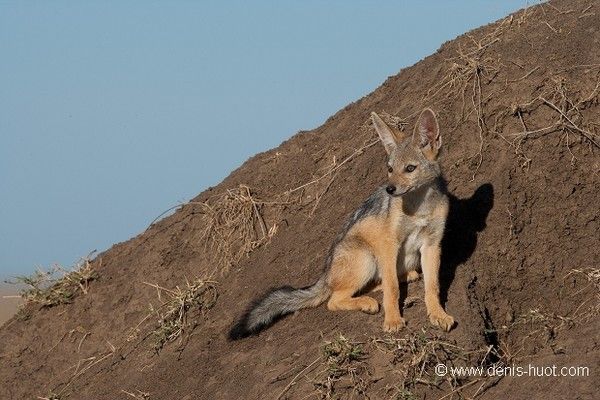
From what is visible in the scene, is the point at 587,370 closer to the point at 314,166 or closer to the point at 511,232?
the point at 511,232

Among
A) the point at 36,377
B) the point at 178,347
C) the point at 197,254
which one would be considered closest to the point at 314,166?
the point at 197,254

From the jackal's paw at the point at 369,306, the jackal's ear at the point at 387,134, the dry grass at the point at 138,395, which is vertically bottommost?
the jackal's paw at the point at 369,306

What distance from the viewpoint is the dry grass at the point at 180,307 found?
10922 millimetres

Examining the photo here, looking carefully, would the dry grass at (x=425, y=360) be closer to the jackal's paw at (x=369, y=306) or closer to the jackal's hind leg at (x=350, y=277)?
the jackal's paw at (x=369, y=306)

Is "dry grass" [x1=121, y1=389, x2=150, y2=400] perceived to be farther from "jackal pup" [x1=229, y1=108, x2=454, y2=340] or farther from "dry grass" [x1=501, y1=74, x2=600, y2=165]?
"dry grass" [x1=501, y1=74, x2=600, y2=165]

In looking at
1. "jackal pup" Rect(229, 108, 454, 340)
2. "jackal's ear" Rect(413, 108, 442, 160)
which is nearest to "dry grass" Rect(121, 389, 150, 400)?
"jackal pup" Rect(229, 108, 454, 340)

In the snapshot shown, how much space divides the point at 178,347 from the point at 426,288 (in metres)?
3.08

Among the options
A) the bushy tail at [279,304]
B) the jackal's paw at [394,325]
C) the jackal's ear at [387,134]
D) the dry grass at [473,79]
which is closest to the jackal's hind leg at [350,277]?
the bushy tail at [279,304]

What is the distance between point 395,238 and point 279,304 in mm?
1523

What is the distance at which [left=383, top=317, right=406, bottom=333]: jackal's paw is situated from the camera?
8859mm

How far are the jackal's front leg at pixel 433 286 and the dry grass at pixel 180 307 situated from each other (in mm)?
2983

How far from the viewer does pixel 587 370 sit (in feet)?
26.5

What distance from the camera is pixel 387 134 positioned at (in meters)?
9.52

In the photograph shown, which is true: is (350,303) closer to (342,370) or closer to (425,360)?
(342,370)
